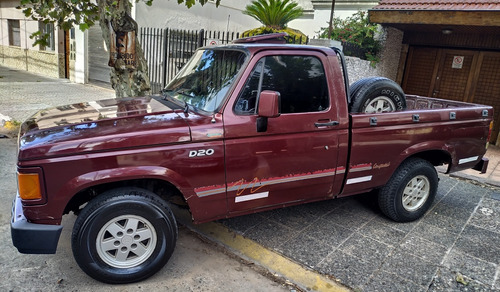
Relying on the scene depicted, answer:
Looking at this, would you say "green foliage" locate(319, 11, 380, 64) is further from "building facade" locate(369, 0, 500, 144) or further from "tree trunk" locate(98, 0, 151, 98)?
"tree trunk" locate(98, 0, 151, 98)

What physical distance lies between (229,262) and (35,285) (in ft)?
5.45

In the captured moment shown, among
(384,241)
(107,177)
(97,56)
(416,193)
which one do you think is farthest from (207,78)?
(97,56)

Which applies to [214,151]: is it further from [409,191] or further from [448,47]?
[448,47]

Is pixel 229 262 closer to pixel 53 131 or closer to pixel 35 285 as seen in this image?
pixel 35 285

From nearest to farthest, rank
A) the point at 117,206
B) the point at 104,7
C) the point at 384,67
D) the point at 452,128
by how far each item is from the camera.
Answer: the point at 117,206
the point at 452,128
the point at 104,7
the point at 384,67

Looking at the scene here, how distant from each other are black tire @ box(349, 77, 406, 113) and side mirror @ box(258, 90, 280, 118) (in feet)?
3.97

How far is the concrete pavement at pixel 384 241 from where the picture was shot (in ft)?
11.0

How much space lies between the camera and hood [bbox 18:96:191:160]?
2.69m

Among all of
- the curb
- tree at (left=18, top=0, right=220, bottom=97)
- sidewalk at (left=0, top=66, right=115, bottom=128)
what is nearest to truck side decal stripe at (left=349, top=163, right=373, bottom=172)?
the curb

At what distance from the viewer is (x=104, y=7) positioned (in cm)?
537

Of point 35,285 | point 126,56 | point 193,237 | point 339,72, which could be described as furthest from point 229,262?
point 126,56

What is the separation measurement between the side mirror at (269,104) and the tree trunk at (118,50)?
3.43 m

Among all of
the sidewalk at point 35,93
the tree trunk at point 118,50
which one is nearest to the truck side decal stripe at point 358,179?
the tree trunk at point 118,50

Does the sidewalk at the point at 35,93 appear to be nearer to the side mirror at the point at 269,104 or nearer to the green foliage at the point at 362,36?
the side mirror at the point at 269,104
